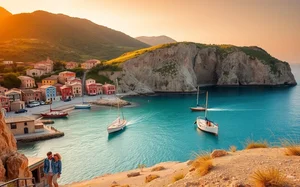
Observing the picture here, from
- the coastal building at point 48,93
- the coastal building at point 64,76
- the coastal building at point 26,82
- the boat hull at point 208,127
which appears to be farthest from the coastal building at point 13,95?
A: the boat hull at point 208,127

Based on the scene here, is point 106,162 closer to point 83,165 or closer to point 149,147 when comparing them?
point 83,165

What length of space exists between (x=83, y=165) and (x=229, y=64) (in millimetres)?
118734

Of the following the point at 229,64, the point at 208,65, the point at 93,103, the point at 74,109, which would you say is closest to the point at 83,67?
the point at 93,103

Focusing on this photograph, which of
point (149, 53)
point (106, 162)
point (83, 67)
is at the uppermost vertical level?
point (149, 53)

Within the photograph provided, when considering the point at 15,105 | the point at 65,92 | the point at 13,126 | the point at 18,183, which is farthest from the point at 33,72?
the point at 18,183

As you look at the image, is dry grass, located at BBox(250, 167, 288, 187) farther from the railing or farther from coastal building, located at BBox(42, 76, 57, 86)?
coastal building, located at BBox(42, 76, 57, 86)

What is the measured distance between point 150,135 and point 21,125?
24016mm

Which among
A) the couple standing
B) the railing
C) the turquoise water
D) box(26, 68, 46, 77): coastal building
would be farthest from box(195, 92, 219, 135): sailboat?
box(26, 68, 46, 77): coastal building

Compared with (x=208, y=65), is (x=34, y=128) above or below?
below

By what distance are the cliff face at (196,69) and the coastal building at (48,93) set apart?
96.8 feet

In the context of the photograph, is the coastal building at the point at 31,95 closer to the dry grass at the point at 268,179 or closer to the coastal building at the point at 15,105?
the coastal building at the point at 15,105

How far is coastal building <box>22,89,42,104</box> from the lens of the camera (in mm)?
74750

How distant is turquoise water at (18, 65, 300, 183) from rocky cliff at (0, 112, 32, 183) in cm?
1620

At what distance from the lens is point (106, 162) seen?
3375cm
